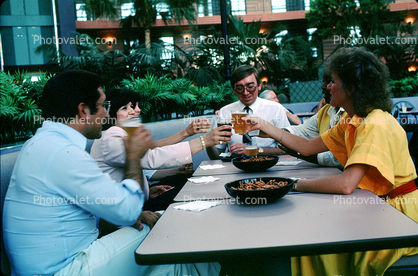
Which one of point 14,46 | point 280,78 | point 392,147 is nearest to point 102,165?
point 392,147

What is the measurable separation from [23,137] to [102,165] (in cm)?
93

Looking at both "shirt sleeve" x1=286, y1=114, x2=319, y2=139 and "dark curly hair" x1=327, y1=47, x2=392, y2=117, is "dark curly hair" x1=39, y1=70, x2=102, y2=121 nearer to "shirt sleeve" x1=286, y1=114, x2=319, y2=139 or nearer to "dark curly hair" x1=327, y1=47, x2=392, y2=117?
"dark curly hair" x1=327, y1=47, x2=392, y2=117

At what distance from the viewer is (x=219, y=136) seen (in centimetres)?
222

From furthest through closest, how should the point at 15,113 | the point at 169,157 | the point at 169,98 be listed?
the point at 169,98 < the point at 15,113 < the point at 169,157

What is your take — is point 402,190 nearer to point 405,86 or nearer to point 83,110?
point 83,110

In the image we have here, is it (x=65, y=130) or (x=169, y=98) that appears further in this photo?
(x=169, y=98)

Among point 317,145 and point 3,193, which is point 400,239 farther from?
point 3,193

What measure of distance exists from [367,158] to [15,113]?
8.50 feet

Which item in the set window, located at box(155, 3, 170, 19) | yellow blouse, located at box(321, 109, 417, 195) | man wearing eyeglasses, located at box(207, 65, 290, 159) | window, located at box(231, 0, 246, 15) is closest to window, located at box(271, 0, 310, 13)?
window, located at box(231, 0, 246, 15)

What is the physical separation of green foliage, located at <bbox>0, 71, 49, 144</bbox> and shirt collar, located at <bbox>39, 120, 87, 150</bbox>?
1.34 m

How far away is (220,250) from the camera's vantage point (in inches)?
39.7

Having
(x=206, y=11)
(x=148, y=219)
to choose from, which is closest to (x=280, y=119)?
(x=148, y=219)

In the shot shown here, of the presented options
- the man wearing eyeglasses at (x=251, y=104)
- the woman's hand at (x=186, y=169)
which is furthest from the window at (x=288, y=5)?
the woman's hand at (x=186, y=169)

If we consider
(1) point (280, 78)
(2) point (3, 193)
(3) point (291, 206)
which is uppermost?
(1) point (280, 78)
